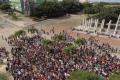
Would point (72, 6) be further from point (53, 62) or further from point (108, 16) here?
point (53, 62)

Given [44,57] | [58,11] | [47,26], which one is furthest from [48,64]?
[58,11]

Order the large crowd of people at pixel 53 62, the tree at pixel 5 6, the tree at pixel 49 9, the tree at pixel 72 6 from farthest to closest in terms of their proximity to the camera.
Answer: the tree at pixel 5 6
the tree at pixel 72 6
the tree at pixel 49 9
the large crowd of people at pixel 53 62

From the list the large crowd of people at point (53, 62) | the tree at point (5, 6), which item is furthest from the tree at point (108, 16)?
the tree at point (5, 6)

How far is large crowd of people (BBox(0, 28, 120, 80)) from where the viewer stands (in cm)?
3450

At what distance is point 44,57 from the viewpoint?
41.1 metres

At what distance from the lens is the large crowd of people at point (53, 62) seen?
3450cm

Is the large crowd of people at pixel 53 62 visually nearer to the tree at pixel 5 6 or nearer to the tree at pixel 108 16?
the tree at pixel 108 16

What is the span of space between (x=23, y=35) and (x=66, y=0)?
1271 inches

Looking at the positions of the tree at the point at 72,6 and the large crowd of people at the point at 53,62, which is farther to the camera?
the tree at the point at 72,6

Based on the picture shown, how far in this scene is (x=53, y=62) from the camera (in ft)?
125

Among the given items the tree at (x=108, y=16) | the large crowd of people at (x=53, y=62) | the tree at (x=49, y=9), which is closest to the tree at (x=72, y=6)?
the tree at (x=49, y=9)

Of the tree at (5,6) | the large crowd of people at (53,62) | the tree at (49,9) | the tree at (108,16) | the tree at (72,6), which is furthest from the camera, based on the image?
the tree at (5,6)

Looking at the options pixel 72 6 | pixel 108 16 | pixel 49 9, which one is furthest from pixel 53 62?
pixel 72 6

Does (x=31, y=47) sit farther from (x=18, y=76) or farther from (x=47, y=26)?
(x=47, y=26)
